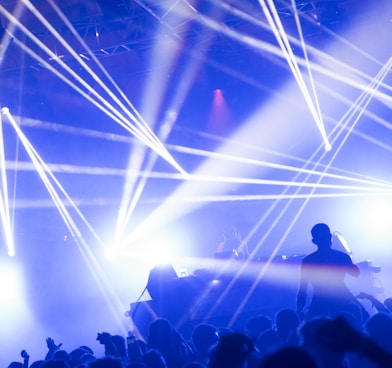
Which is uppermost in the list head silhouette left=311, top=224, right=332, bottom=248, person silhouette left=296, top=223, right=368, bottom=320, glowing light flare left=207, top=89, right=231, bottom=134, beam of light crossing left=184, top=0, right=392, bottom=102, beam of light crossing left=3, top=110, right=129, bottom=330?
beam of light crossing left=184, top=0, right=392, bottom=102

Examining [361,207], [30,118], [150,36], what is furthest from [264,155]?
[30,118]

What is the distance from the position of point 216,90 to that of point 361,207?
485 cm

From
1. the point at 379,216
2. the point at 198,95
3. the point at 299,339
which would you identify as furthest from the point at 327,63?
the point at 299,339

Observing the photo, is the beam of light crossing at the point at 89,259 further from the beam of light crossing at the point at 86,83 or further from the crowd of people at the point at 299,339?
the crowd of people at the point at 299,339

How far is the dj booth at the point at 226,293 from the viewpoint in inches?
293

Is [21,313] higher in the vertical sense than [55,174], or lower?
lower

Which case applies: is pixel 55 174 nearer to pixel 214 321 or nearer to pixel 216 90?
pixel 216 90

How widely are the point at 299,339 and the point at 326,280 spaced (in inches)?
65.0

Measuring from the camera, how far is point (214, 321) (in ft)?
24.3

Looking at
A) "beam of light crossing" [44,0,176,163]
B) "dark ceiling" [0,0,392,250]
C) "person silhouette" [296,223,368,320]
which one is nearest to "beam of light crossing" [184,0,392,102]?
"dark ceiling" [0,0,392,250]

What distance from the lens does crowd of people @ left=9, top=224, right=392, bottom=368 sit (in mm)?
1604

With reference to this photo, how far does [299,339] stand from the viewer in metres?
2.95

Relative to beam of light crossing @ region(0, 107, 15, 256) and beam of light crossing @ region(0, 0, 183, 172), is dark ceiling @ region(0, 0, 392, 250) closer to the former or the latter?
beam of light crossing @ region(0, 0, 183, 172)

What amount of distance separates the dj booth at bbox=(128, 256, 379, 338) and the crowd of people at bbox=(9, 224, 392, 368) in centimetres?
238
